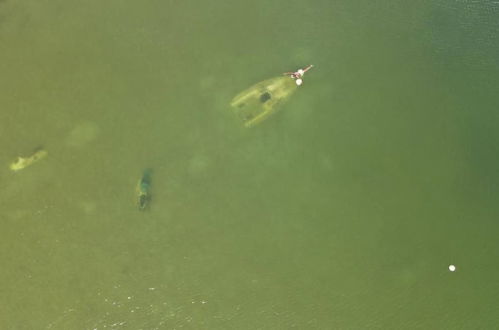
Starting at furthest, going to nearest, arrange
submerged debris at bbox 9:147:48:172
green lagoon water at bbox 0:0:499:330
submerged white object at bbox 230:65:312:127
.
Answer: submerged white object at bbox 230:65:312:127, submerged debris at bbox 9:147:48:172, green lagoon water at bbox 0:0:499:330

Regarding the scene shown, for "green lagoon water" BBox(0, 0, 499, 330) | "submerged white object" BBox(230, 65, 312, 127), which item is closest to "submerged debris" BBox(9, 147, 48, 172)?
"green lagoon water" BBox(0, 0, 499, 330)

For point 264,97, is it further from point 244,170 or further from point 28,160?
point 28,160

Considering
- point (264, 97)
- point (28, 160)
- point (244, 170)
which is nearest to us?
point (28, 160)

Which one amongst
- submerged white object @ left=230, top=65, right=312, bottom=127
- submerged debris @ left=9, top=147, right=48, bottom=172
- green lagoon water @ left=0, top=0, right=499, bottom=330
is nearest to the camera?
green lagoon water @ left=0, top=0, right=499, bottom=330

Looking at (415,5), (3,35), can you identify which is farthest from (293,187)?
(3,35)

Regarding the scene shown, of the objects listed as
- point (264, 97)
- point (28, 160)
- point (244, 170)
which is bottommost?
point (244, 170)

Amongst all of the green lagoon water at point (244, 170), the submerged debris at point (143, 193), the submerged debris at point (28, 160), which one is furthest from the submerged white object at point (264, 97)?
the submerged debris at point (28, 160)

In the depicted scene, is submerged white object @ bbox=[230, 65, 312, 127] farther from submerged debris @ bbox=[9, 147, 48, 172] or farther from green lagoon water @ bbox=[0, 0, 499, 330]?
submerged debris @ bbox=[9, 147, 48, 172]

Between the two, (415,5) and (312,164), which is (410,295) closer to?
(312,164)

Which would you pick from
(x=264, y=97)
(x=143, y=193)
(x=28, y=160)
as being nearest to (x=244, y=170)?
(x=264, y=97)
